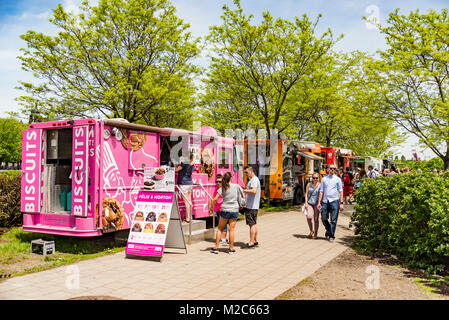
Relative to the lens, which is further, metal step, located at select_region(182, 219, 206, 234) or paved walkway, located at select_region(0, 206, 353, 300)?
metal step, located at select_region(182, 219, 206, 234)

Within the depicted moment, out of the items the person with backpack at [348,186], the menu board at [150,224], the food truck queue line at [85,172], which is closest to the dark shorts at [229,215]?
the menu board at [150,224]

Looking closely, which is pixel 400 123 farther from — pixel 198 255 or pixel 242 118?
pixel 198 255

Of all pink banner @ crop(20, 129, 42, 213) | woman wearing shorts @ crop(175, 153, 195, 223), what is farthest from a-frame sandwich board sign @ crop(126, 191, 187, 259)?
pink banner @ crop(20, 129, 42, 213)

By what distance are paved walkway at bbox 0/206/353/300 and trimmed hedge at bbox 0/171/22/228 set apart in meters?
4.56

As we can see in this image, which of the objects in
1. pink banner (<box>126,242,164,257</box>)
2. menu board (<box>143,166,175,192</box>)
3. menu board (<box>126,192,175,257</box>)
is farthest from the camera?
menu board (<box>143,166,175,192</box>)

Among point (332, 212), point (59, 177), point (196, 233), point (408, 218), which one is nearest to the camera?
point (408, 218)

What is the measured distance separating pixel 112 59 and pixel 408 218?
552 inches

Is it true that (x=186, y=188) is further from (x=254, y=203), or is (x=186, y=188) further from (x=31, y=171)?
(x=31, y=171)

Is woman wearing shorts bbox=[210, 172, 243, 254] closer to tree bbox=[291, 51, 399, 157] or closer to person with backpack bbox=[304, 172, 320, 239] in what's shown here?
person with backpack bbox=[304, 172, 320, 239]

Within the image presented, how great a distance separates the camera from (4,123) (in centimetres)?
6081

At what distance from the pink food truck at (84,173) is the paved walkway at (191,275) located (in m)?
0.99

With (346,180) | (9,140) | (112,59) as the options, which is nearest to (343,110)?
(346,180)

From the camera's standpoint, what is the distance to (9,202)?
10.9 metres

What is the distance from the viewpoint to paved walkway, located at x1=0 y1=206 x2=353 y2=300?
5449 mm
